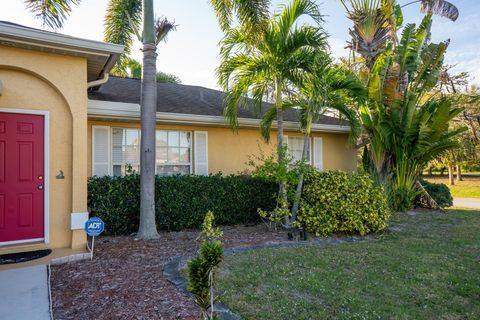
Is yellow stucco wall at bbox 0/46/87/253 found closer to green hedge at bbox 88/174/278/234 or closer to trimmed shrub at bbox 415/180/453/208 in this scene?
green hedge at bbox 88/174/278/234

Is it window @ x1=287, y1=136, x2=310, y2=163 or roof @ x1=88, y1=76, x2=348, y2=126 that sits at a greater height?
roof @ x1=88, y1=76, x2=348, y2=126

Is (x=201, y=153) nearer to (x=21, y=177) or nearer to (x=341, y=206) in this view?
(x=341, y=206)

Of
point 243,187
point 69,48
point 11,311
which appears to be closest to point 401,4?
point 243,187

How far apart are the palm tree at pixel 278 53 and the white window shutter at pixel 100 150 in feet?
10.7

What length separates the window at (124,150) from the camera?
8.43 meters

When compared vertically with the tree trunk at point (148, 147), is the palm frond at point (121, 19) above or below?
above

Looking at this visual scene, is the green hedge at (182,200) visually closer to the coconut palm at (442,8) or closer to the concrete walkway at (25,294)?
the concrete walkway at (25,294)

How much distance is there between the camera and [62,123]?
5883 millimetres

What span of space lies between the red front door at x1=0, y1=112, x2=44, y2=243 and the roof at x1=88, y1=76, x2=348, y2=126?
2.60 meters

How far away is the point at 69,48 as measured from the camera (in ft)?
18.3

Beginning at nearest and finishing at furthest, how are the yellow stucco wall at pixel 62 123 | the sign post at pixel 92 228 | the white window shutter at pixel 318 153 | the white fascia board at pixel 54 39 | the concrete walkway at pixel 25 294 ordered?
1. the concrete walkway at pixel 25 294
2. the white fascia board at pixel 54 39
3. the sign post at pixel 92 228
4. the yellow stucco wall at pixel 62 123
5. the white window shutter at pixel 318 153

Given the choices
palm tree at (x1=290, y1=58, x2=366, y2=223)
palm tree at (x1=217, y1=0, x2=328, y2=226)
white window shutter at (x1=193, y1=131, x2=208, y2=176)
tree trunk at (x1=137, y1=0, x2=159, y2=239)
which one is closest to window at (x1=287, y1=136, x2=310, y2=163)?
palm tree at (x1=290, y1=58, x2=366, y2=223)

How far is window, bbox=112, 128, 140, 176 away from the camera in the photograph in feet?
27.7

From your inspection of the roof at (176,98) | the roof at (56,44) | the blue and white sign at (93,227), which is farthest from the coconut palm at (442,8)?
the blue and white sign at (93,227)
